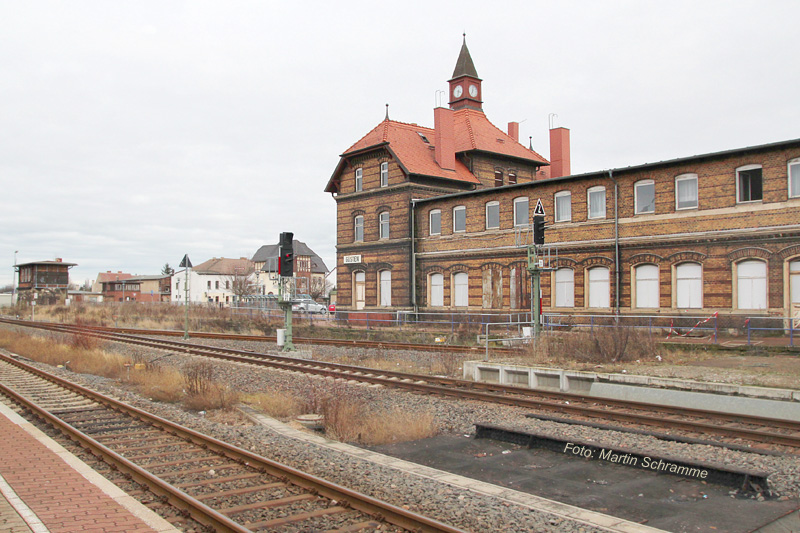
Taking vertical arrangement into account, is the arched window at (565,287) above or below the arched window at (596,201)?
below

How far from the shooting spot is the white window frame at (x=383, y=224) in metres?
36.7

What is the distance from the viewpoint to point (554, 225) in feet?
94.8

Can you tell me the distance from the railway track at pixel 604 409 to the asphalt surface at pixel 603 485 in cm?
242

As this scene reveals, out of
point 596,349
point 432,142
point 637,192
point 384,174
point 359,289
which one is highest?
point 432,142

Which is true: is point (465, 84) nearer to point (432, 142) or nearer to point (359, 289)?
point (432, 142)

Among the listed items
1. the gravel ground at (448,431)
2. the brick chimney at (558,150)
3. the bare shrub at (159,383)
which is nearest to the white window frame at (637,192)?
the gravel ground at (448,431)

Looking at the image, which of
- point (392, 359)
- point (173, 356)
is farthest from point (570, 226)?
point (173, 356)

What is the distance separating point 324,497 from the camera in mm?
6863

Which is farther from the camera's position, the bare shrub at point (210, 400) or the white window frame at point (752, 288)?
the white window frame at point (752, 288)

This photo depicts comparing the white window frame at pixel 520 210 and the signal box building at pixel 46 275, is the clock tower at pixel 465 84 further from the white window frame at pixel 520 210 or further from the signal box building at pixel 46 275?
the signal box building at pixel 46 275

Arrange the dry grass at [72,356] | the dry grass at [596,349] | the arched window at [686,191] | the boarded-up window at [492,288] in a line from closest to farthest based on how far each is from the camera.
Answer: the dry grass at [596,349] < the dry grass at [72,356] < the arched window at [686,191] < the boarded-up window at [492,288]

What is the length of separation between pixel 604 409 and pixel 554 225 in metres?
17.8

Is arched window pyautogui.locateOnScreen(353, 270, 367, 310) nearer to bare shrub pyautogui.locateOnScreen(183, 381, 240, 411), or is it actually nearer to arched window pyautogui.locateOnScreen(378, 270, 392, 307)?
arched window pyautogui.locateOnScreen(378, 270, 392, 307)

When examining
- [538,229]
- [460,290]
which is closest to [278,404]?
[538,229]
